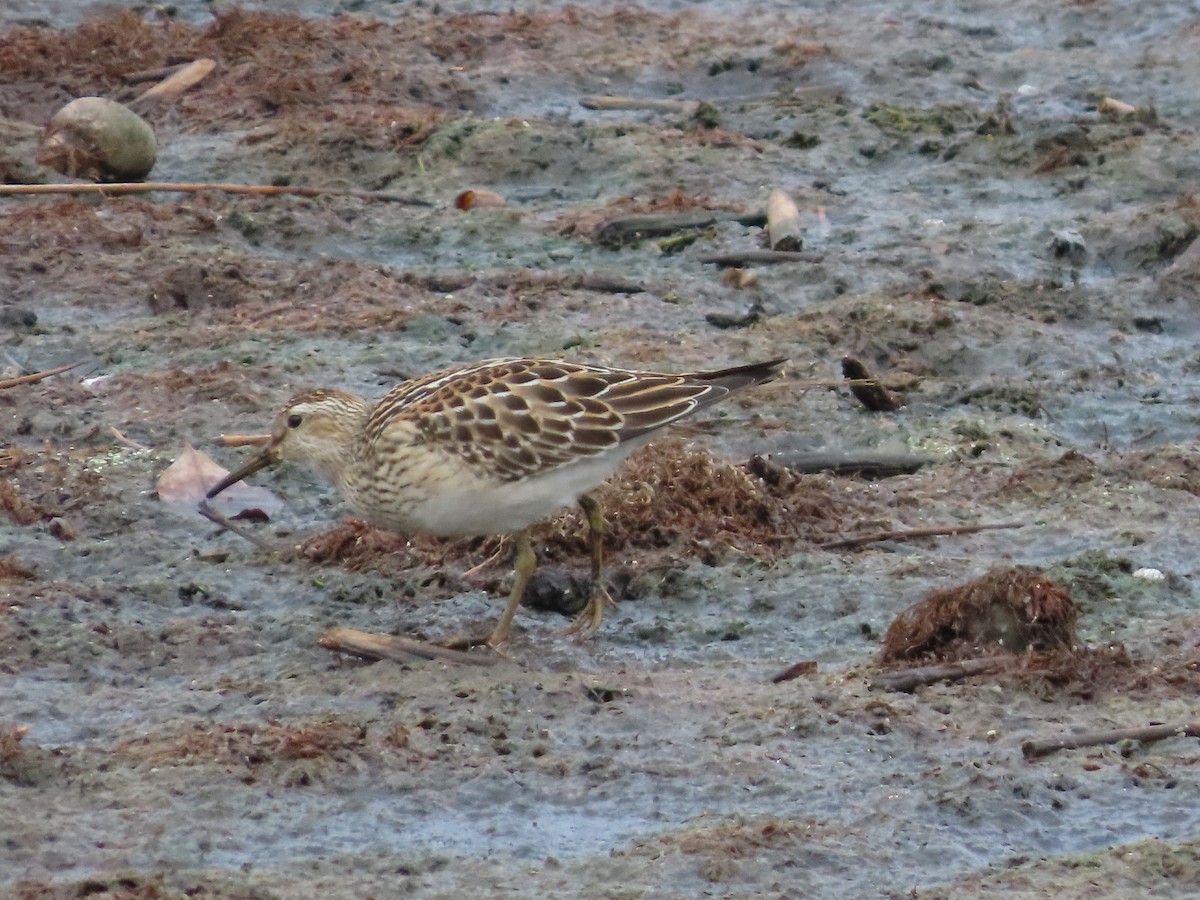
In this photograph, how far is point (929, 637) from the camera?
6.82 metres

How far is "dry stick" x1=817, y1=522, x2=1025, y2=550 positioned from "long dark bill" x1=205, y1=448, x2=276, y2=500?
2.12 metres

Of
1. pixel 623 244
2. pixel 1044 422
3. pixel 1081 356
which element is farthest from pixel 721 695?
pixel 623 244

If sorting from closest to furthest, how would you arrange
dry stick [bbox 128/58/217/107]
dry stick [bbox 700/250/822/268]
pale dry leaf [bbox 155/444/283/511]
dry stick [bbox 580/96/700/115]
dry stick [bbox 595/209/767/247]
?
pale dry leaf [bbox 155/444/283/511], dry stick [bbox 700/250/822/268], dry stick [bbox 595/209/767/247], dry stick [bbox 128/58/217/107], dry stick [bbox 580/96/700/115]

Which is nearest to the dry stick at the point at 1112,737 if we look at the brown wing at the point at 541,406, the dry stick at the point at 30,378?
the brown wing at the point at 541,406

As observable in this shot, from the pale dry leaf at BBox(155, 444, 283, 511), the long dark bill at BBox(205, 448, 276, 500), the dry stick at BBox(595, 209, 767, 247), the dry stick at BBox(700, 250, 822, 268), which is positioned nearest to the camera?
the long dark bill at BBox(205, 448, 276, 500)

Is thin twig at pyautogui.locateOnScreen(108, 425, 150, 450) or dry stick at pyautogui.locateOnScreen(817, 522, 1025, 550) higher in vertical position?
dry stick at pyautogui.locateOnScreen(817, 522, 1025, 550)

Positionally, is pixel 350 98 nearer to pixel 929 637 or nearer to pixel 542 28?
pixel 542 28

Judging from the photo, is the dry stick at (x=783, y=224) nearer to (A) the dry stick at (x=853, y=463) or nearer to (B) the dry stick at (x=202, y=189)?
(B) the dry stick at (x=202, y=189)

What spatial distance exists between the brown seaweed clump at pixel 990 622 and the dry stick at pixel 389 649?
1.39m

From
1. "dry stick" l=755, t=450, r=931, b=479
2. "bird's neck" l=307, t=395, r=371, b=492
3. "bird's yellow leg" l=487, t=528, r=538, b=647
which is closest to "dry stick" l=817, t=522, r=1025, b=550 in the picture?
"dry stick" l=755, t=450, r=931, b=479

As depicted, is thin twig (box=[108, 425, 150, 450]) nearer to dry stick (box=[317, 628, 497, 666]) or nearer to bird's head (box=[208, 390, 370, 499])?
bird's head (box=[208, 390, 370, 499])

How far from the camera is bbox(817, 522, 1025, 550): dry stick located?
26.1 feet

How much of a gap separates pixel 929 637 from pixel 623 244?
4659 mm

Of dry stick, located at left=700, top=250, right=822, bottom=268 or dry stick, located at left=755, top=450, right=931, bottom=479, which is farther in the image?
dry stick, located at left=700, top=250, right=822, bottom=268
